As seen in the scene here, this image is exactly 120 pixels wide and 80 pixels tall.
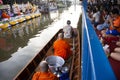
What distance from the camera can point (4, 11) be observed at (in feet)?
81.1

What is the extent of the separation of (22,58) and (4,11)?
1561cm

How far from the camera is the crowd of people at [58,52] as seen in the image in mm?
3776

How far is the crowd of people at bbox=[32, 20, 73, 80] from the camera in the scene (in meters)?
3.78

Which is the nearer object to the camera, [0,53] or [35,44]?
[0,53]

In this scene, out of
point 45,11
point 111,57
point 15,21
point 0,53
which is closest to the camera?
point 111,57

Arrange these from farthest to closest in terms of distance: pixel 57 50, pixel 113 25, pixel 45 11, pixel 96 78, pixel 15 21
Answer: pixel 45 11 < pixel 15 21 < pixel 113 25 < pixel 57 50 < pixel 96 78

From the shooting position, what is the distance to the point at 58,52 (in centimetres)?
635

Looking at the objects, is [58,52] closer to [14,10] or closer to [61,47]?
[61,47]

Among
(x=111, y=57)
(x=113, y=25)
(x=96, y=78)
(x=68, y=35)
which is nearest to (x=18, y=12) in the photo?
(x=68, y=35)

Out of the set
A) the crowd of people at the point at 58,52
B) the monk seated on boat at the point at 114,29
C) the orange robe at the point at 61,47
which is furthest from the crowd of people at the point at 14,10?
the orange robe at the point at 61,47

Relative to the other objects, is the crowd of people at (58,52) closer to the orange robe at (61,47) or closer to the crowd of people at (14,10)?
the orange robe at (61,47)

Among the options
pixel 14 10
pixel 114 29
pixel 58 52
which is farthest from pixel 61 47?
pixel 14 10

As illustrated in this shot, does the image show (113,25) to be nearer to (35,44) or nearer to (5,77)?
(5,77)

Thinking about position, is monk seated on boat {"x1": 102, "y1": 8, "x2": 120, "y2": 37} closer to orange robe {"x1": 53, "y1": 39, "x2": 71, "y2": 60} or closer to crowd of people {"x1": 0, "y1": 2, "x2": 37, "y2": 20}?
orange robe {"x1": 53, "y1": 39, "x2": 71, "y2": 60}
